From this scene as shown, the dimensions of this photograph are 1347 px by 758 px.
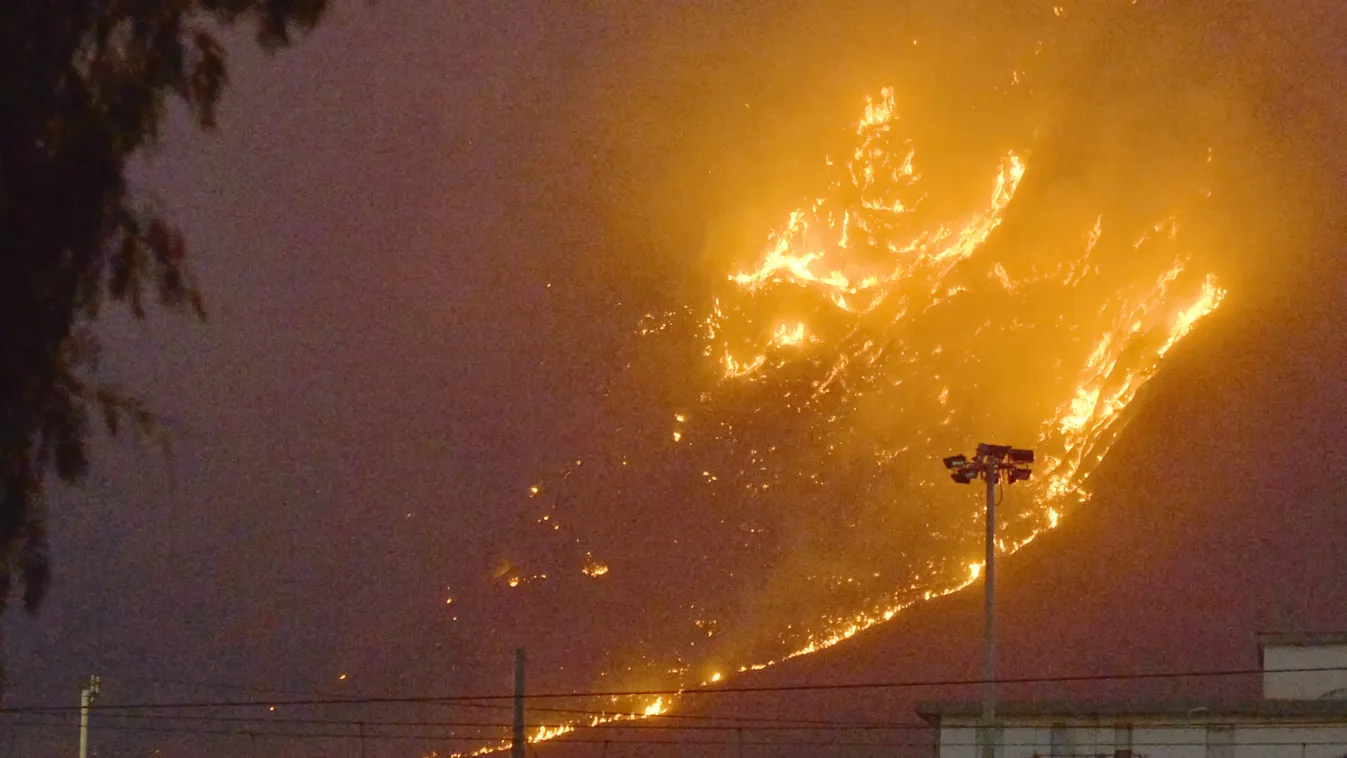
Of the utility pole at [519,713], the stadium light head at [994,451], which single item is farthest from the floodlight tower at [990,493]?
the utility pole at [519,713]

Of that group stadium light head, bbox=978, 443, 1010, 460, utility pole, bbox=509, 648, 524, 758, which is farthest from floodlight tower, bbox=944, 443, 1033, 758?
utility pole, bbox=509, 648, 524, 758

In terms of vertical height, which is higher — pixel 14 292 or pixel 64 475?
pixel 14 292

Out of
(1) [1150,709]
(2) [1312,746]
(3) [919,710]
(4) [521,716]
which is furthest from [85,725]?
(2) [1312,746]

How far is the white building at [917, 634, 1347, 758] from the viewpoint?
3116 centimetres

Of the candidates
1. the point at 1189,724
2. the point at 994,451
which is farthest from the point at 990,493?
the point at 1189,724

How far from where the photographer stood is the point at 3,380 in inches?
406

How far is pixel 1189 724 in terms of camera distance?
31.9 m

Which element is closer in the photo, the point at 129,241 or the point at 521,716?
the point at 129,241

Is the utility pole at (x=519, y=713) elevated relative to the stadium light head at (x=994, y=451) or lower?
lower

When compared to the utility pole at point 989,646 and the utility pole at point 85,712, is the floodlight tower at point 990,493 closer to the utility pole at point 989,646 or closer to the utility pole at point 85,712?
the utility pole at point 989,646

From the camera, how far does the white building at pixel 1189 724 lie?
102 ft

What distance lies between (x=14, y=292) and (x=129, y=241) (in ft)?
2.44

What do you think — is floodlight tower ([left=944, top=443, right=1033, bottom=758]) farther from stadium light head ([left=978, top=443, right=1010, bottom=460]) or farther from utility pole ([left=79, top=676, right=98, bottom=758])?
utility pole ([left=79, top=676, right=98, bottom=758])

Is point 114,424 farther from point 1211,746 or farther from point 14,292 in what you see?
point 1211,746
